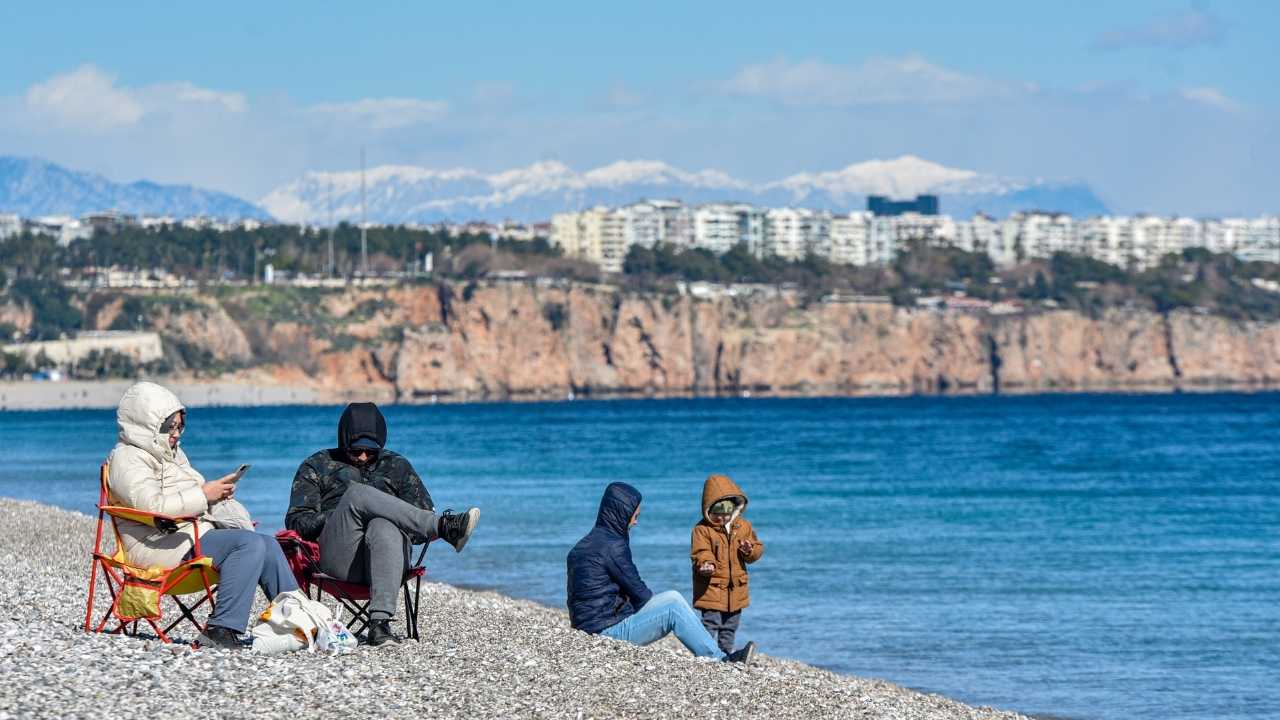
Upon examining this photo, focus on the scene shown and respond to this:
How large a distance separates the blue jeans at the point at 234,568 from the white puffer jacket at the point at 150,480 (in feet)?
0.51

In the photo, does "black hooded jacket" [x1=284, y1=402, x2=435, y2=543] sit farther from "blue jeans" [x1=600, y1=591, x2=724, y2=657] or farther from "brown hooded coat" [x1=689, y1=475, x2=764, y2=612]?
"brown hooded coat" [x1=689, y1=475, x2=764, y2=612]

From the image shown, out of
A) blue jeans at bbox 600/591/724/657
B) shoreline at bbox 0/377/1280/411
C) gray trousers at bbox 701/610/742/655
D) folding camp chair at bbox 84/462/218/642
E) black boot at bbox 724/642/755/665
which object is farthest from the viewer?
shoreline at bbox 0/377/1280/411

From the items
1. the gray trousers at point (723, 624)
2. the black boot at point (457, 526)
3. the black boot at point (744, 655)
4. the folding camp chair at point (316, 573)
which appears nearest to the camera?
the black boot at point (457, 526)

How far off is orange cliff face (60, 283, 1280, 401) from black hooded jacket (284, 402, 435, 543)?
456 ft

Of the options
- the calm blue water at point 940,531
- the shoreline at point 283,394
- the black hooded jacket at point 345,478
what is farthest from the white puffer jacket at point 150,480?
the shoreline at point 283,394

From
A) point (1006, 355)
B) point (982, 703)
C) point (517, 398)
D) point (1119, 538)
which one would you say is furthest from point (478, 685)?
point (1006, 355)

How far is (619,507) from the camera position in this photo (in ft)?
36.8

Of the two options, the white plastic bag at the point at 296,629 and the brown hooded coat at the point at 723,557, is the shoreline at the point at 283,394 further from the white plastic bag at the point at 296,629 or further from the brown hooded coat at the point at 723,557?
the white plastic bag at the point at 296,629

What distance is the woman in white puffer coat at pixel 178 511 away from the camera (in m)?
9.85

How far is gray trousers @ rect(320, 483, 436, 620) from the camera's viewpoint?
1031cm

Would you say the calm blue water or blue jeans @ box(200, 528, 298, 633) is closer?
blue jeans @ box(200, 528, 298, 633)

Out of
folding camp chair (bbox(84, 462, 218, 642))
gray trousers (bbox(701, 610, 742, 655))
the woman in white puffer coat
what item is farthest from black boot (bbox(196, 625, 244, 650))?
gray trousers (bbox(701, 610, 742, 655))

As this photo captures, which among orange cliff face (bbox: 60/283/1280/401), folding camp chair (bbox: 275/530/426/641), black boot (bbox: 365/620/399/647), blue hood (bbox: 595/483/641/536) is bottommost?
orange cliff face (bbox: 60/283/1280/401)

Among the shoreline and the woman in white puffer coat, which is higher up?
the woman in white puffer coat
